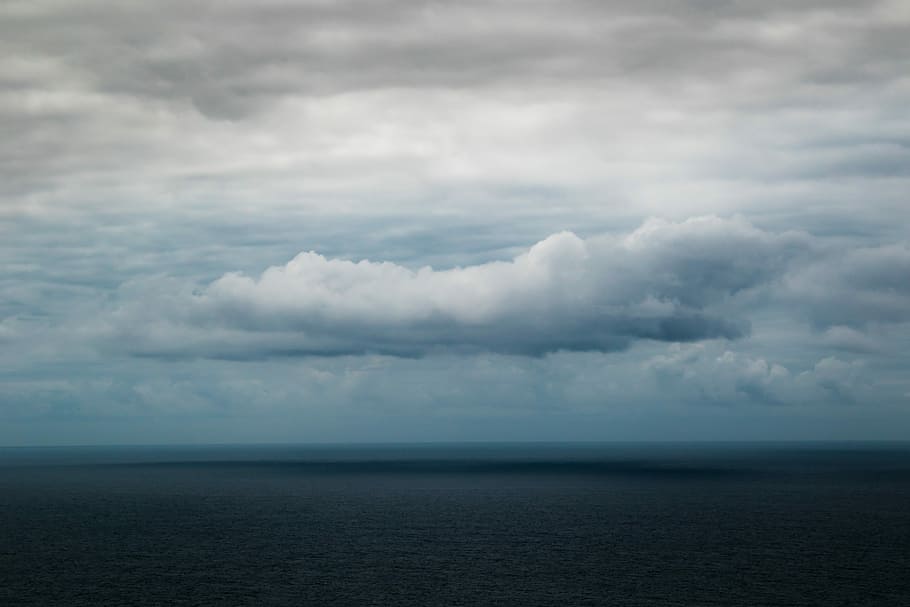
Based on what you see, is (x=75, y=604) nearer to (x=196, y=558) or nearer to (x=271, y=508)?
(x=196, y=558)

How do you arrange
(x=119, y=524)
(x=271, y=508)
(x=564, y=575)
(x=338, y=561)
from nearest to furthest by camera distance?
(x=564, y=575), (x=338, y=561), (x=119, y=524), (x=271, y=508)

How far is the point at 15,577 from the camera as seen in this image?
103 meters

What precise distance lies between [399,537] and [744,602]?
62.6m

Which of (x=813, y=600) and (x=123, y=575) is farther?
(x=123, y=575)

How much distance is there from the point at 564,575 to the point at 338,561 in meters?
31.7

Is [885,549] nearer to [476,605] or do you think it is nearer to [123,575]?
[476,605]

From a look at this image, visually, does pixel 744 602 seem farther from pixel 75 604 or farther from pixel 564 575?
pixel 75 604

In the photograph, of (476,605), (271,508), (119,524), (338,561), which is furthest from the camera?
(271,508)

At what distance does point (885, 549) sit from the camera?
119 metres

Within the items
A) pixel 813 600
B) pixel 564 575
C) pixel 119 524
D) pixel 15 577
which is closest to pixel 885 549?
pixel 813 600

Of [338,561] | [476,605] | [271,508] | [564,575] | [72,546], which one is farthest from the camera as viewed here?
[271,508]

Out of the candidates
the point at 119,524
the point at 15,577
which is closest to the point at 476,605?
the point at 15,577

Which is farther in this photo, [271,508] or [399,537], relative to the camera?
[271,508]

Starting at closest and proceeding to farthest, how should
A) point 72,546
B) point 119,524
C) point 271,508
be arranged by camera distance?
1. point 72,546
2. point 119,524
3. point 271,508
